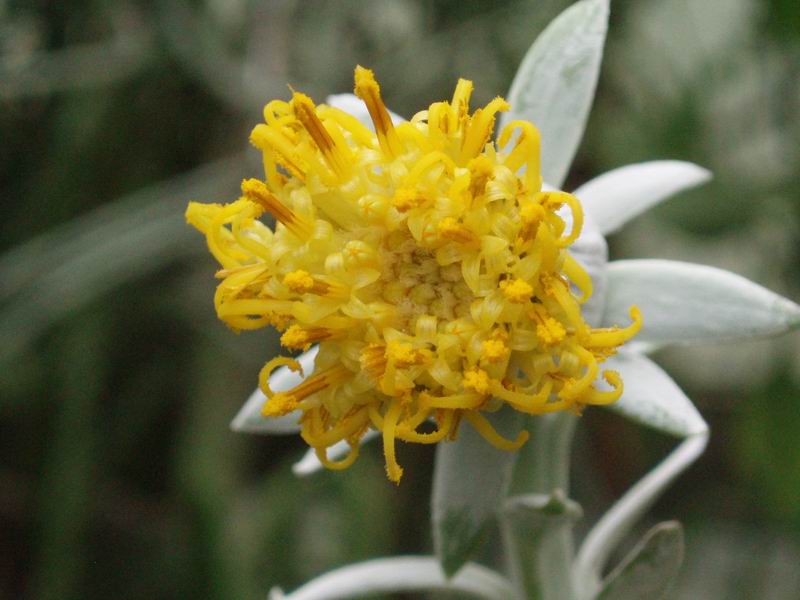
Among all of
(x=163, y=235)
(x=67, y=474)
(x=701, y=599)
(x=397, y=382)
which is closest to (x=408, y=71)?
(x=163, y=235)

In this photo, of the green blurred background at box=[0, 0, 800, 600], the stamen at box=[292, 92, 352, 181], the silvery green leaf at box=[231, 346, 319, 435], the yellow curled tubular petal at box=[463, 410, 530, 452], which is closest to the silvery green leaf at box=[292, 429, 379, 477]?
the silvery green leaf at box=[231, 346, 319, 435]

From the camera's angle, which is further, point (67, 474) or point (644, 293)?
point (67, 474)

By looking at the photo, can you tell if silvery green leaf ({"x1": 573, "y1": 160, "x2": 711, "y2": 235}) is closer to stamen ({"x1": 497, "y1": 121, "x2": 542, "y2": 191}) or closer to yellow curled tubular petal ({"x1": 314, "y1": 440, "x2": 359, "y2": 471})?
stamen ({"x1": 497, "y1": 121, "x2": 542, "y2": 191})

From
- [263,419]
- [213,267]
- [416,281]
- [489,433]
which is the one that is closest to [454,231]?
[416,281]

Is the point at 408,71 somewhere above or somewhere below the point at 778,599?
above

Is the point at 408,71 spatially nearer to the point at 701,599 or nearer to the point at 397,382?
the point at 701,599

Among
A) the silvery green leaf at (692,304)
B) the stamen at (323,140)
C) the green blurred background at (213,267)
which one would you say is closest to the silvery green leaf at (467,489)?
the silvery green leaf at (692,304)

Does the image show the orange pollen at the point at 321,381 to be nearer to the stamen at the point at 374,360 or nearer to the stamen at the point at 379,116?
the stamen at the point at 374,360
